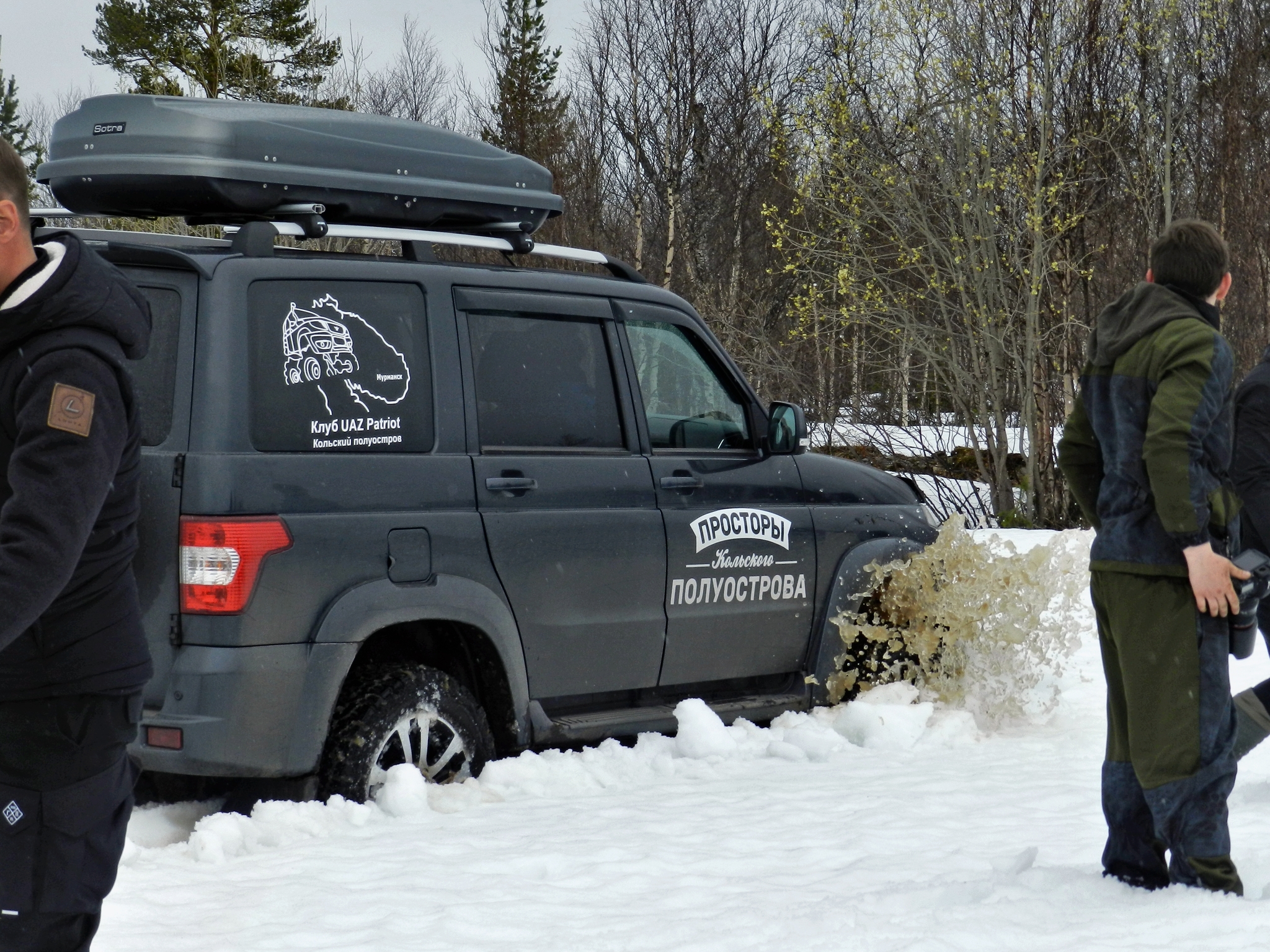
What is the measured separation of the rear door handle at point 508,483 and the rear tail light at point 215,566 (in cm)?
95

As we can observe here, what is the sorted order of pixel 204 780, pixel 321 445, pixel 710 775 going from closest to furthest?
pixel 321 445 → pixel 204 780 → pixel 710 775

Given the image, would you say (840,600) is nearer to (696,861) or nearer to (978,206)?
(696,861)

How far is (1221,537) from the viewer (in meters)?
3.65

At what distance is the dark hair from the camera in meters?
3.71

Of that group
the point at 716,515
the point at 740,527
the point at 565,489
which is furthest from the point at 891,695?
the point at 565,489

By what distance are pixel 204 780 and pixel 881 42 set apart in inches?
498

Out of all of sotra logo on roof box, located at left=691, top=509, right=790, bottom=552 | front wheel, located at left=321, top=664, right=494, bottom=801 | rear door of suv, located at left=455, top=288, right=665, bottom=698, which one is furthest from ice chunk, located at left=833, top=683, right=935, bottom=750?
front wheel, located at left=321, top=664, right=494, bottom=801

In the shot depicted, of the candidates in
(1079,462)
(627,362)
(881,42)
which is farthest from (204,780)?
(881,42)

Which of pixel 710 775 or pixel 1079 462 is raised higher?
pixel 1079 462

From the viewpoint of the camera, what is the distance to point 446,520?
4766 mm

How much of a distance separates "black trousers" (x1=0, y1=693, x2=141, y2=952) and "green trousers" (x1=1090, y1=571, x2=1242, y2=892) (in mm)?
2473

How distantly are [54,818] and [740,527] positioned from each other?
3.71 metres

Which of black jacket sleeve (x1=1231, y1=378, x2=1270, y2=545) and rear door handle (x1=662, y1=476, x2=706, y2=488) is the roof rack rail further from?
black jacket sleeve (x1=1231, y1=378, x2=1270, y2=545)

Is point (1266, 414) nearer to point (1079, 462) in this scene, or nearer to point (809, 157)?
point (1079, 462)
